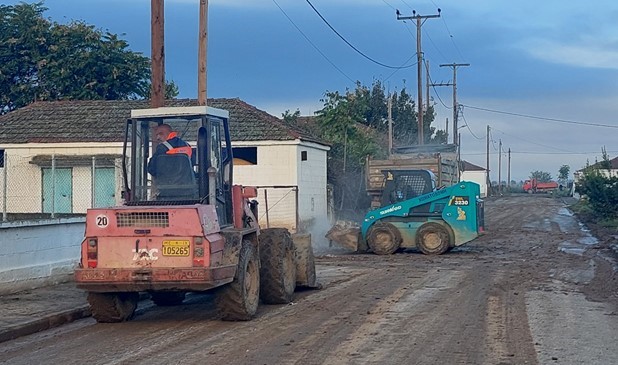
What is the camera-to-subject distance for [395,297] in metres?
14.6

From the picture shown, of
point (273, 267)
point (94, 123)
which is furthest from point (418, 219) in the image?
point (94, 123)

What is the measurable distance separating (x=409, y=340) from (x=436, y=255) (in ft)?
44.2

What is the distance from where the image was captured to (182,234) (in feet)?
37.2

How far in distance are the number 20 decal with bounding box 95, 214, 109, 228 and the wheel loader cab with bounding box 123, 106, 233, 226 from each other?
0.71m

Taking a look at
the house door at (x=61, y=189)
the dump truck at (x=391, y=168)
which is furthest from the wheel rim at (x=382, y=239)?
the house door at (x=61, y=189)

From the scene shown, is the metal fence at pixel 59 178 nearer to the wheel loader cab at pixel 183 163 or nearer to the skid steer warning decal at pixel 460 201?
the skid steer warning decal at pixel 460 201

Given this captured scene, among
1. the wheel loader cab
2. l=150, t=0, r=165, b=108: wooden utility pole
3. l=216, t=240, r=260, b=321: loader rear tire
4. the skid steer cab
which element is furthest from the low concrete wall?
l=216, t=240, r=260, b=321: loader rear tire

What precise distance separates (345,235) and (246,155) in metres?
6.19

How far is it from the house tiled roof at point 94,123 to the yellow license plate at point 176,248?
59.2 ft

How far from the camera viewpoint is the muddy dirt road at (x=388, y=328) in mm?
9641

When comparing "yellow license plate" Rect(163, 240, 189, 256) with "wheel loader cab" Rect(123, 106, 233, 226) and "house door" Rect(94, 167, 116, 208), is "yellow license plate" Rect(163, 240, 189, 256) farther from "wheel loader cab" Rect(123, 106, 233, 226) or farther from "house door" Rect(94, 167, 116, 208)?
"house door" Rect(94, 167, 116, 208)

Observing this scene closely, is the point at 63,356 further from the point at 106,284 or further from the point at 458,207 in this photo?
the point at 458,207

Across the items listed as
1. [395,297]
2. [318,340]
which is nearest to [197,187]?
[318,340]

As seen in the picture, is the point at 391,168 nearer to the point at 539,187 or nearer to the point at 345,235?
the point at 345,235
